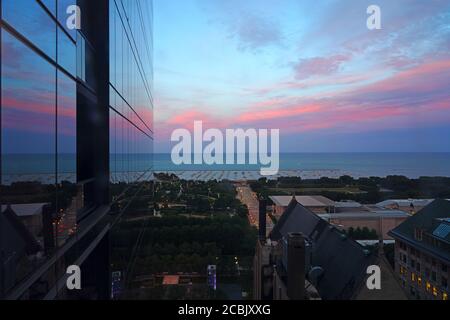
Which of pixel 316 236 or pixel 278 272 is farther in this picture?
pixel 316 236

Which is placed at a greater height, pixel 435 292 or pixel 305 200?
pixel 305 200

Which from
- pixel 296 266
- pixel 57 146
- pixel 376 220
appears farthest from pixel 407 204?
pixel 57 146

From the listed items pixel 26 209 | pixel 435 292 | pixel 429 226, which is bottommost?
pixel 435 292

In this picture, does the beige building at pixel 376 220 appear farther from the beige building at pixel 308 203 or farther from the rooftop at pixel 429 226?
the beige building at pixel 308 203

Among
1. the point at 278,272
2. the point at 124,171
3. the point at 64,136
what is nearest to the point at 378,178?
the point at 278,272

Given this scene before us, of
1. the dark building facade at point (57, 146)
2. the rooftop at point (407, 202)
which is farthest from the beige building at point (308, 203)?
the dark building facade at point (57, 146)

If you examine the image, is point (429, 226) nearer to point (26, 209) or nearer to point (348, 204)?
point (348, 204)
